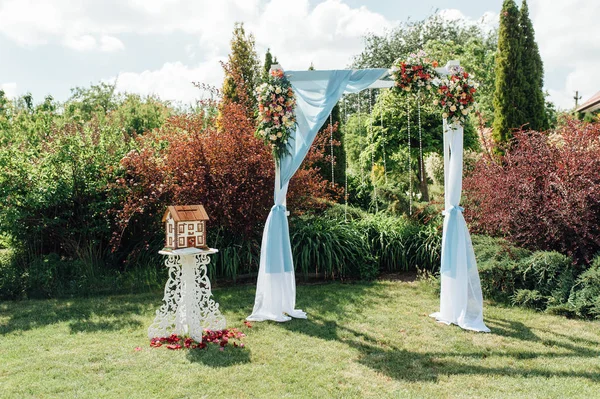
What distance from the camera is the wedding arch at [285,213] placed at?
553 cm

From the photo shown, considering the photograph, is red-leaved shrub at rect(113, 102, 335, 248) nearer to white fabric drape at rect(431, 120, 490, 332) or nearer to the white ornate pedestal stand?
the white ornate pedestal stand

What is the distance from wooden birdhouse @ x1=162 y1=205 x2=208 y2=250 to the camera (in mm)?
4844

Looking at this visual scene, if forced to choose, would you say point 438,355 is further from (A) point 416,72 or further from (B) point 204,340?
(A) point 416,72

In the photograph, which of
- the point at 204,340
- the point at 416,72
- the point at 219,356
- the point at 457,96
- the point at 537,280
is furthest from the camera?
the point at 537,280

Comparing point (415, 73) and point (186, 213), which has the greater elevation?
point (415, 73)

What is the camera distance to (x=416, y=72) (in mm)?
5676

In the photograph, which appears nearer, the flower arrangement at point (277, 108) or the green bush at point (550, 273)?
the flower arrangement at point (277, 108)

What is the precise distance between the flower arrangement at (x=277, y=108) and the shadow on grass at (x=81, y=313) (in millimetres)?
2563

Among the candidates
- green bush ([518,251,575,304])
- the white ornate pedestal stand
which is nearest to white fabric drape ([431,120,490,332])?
green bush ([518,251,575,304])

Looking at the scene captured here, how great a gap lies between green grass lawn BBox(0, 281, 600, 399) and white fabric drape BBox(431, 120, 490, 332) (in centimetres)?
20

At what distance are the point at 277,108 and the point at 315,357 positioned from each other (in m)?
2.62

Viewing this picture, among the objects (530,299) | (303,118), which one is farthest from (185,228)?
(530,299)

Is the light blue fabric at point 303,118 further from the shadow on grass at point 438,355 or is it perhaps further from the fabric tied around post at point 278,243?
the shadow on grass at point 438,355

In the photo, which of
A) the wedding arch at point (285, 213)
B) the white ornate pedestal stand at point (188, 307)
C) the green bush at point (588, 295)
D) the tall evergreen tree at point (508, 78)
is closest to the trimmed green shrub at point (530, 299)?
the green bush at point (588, 295)
